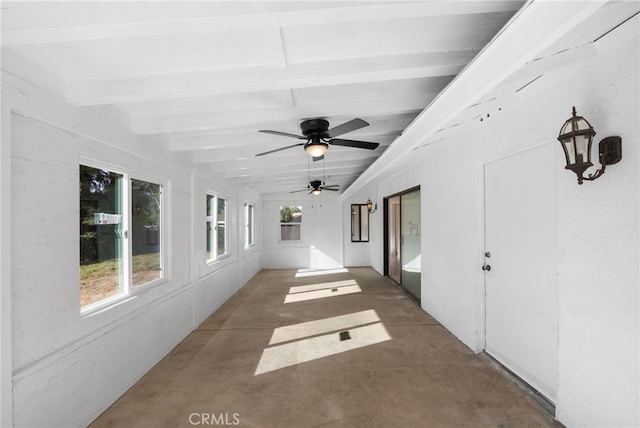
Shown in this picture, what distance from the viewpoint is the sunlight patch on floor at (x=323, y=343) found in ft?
10.0

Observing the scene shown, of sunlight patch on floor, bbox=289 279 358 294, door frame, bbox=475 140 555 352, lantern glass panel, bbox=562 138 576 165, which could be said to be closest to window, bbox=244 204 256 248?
sunlight patch on floor, bbox=289 279 358 294

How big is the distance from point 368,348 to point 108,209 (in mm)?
3081

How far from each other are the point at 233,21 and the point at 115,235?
230cm

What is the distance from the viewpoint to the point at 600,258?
1.76 m

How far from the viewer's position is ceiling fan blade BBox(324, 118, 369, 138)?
2.46 metres

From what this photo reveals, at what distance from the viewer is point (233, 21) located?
1.31 metres

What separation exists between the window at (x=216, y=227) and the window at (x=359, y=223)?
4.63 meters

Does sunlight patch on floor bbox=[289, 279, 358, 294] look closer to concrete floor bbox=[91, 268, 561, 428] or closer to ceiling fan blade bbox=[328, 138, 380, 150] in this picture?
concrete floor bbox=[91, 268, 561, 428]

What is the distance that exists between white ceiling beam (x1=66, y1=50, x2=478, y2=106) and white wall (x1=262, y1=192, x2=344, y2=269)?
6998 mm

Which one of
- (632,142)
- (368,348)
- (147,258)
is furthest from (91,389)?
(632,142)

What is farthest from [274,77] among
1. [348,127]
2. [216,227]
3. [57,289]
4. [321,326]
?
[216,227]

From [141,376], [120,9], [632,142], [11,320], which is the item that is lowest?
[141,376]

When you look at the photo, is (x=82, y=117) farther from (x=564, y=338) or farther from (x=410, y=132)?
(x=564, y=338)

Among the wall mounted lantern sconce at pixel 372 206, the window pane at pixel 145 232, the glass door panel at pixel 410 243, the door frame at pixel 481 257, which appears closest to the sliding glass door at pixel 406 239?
the glass door panel at pixel 410 243
